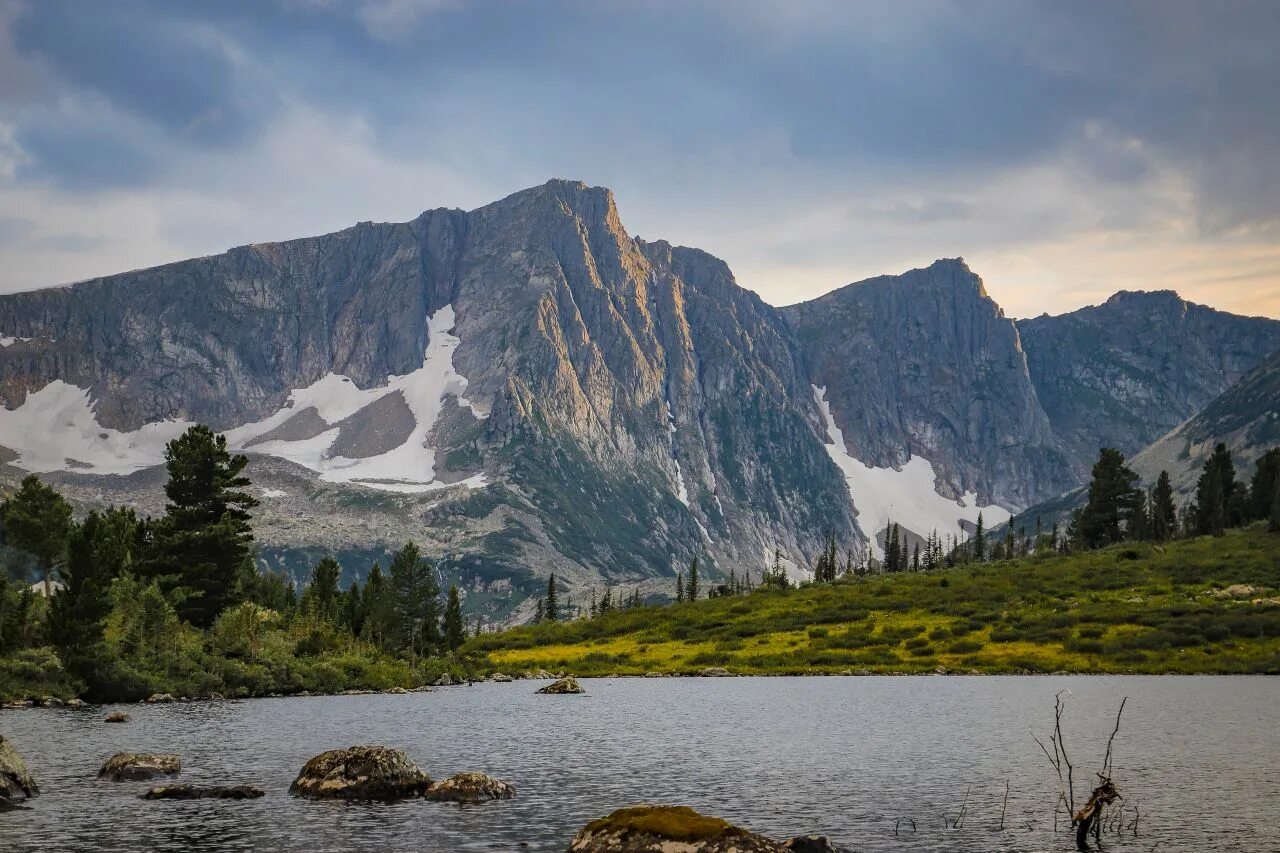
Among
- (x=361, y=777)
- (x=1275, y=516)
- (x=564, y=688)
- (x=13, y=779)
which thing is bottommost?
(x=564, y=688)

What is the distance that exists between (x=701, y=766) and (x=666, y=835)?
79.6 feet

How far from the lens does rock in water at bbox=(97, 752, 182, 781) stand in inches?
1702

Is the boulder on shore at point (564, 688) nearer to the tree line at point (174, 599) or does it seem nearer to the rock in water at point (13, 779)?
the tree line at point (174, 599)

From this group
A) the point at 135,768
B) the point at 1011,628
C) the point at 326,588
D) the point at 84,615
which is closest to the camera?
the point at 135,768

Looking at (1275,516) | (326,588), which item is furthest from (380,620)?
(1275,516)

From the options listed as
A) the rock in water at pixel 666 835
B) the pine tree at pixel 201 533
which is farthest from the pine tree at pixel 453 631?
the rock in water at pixel 666 835

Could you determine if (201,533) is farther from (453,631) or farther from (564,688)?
(453,631)

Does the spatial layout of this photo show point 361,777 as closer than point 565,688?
Yes

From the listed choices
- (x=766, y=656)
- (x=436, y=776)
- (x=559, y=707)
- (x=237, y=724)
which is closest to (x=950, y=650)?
(x=766, y=656)

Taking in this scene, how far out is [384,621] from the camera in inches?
5787

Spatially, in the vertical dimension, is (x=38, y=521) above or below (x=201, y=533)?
above

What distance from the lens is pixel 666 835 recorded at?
2509 cm

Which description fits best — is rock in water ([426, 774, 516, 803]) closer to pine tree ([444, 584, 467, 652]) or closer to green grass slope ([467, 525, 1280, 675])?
green grass slope ([467, 525, 1280, 675])

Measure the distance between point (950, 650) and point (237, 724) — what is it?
9740 cm
